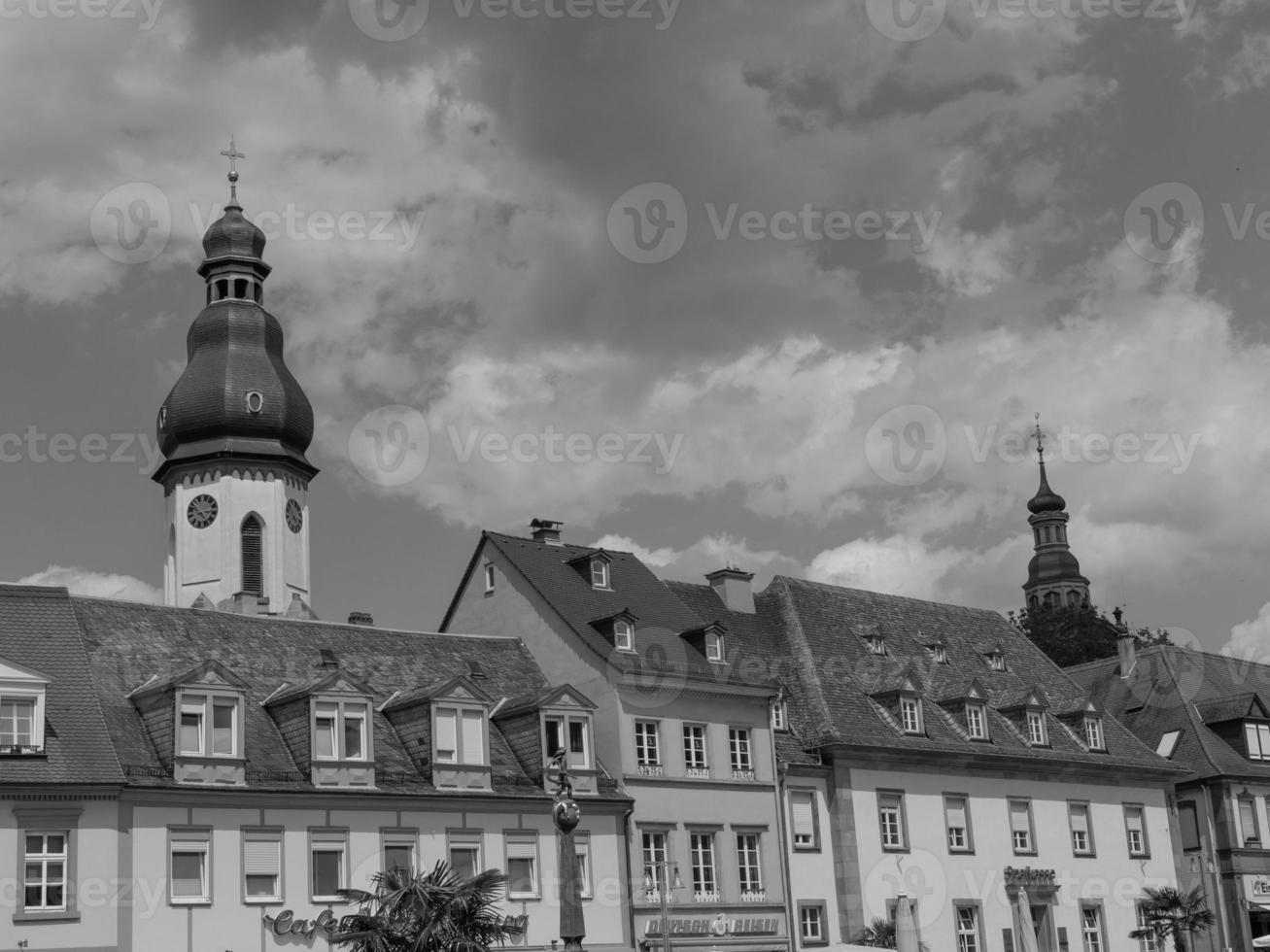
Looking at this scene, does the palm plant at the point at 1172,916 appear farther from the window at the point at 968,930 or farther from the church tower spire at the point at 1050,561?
the church tower spire at the point at 1050,561

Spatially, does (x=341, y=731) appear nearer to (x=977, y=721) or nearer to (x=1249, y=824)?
(x=977, y=721)

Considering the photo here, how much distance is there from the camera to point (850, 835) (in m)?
54.7

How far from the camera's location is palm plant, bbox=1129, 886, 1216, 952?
60.4 m

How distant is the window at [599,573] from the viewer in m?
56.9

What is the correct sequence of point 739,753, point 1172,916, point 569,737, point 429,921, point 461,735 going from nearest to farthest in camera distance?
point 429,921 → point 461,735 → point 569,737 → point 739,753 → point 1172,916

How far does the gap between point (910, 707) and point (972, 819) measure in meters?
3.97

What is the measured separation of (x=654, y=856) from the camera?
50.1m

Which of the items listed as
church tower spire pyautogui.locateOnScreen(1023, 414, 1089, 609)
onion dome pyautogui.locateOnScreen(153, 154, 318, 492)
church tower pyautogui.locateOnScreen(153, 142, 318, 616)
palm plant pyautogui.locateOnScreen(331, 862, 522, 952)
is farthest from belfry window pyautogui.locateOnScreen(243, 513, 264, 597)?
church tower spire pyautogui.locateOnScreen(1023, 414, 1089, 609)

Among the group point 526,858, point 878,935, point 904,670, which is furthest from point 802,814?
point 526,858

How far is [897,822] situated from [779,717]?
4793mm

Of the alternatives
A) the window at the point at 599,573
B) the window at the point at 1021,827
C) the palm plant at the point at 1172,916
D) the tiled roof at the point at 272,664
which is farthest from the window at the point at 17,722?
the palm plant at the point at 1172,916

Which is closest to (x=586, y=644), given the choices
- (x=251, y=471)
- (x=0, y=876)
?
(x=0, y=876)

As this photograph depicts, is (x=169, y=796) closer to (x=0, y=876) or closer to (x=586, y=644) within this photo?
(x=0, y=876)

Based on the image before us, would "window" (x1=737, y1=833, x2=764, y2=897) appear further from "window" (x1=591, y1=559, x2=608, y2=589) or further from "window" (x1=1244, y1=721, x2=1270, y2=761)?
"window" (x1=1244, y1=721, x2=1270, y2=761)
